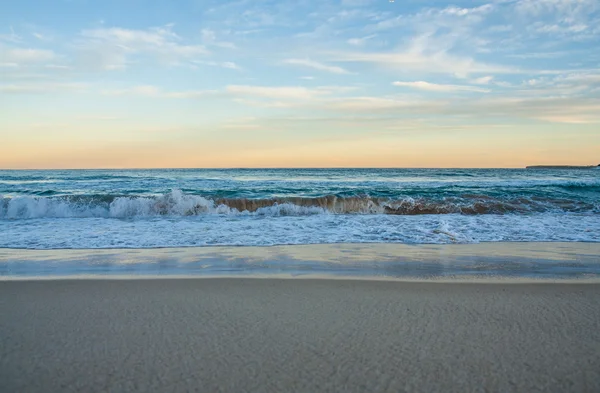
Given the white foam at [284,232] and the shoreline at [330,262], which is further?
the white foam at [284,232]

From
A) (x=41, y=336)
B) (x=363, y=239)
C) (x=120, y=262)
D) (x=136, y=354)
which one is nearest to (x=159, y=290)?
(x=41, y=336)

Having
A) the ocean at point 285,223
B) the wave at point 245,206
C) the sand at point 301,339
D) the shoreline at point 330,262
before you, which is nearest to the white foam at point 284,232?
the ocean at point 285,223

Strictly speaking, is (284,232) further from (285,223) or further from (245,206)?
(245,206)

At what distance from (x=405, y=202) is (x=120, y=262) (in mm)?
14401

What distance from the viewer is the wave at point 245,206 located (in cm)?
1664

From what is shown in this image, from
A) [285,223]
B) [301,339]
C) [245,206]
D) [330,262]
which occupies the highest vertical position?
[301,339]

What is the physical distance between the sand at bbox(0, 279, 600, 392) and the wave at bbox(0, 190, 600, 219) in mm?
12106

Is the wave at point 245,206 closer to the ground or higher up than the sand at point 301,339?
closer to the ground

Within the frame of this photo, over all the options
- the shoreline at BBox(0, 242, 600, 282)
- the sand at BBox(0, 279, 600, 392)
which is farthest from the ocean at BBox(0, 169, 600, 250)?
the sand at BBox(0, 279, 600, 392)

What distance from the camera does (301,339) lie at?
10.9 feet

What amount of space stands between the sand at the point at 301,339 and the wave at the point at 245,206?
39.7ft

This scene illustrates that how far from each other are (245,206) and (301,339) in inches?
635

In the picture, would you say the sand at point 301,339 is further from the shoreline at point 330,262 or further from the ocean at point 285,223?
the ocean at point 285,223

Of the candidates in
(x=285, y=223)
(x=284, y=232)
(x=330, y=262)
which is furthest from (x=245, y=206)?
(x=330, y=262)
